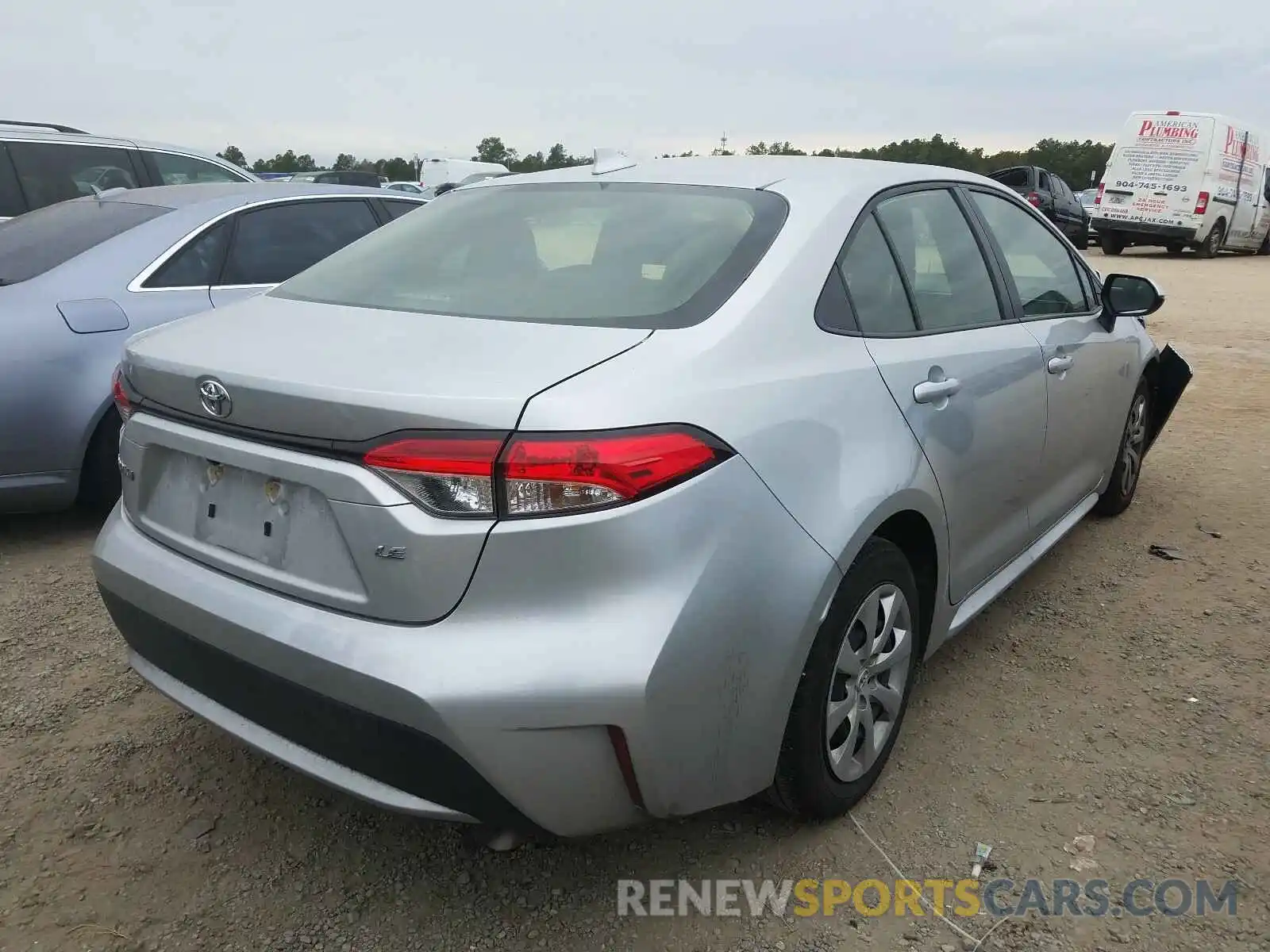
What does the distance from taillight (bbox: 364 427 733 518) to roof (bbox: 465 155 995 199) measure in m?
1.13

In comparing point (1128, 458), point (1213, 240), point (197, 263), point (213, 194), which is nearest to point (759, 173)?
point (1128, 458)

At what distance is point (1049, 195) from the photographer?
2081cm

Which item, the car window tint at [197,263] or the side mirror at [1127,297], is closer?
the side mirror at [1127,297]

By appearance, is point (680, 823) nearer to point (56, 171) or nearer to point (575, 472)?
point (575, 472)

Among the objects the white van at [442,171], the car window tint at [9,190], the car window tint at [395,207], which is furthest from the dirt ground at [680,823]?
the white van at [442,171]

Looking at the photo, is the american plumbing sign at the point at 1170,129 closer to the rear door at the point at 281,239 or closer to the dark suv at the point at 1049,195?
the dark suv at the point at 1049,195

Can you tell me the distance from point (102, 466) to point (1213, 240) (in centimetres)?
2058

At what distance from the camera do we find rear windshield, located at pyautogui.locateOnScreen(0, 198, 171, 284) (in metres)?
3.95

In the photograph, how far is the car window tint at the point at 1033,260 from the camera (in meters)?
3.24

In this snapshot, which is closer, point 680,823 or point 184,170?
point 680,823

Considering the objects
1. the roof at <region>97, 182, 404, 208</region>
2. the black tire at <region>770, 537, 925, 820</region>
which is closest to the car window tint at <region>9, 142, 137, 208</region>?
the roof at <region>97, 182, 404, 208</region>

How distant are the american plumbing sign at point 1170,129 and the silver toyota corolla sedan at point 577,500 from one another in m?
18.2

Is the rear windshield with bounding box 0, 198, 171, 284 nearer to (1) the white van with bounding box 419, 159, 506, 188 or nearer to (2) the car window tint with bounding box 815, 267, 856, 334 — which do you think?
(2) the car window tint with bounding box 815, 267, 856, 334

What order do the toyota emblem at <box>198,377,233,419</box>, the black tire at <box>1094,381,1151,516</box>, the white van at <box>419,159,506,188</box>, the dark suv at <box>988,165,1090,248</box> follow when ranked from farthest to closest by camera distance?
1. the white van at <box>419,159,506,188</box>
2. the dark suv at <box>988,165,1090,248</box>
3. the black tire at <box>1094,381,1151,516</box>
4. the toyota emblem at <box>198,377,233,419</box>
